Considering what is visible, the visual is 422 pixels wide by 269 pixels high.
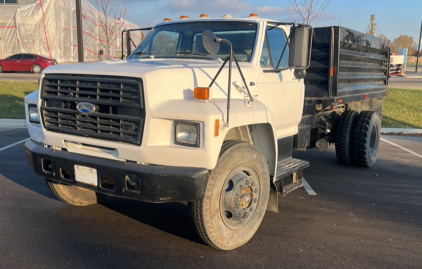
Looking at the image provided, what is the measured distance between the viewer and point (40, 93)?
13.4 ft

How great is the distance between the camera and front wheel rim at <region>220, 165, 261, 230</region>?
152 inches

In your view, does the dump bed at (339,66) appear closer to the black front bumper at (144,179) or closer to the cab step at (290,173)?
the cab step at (290,173)

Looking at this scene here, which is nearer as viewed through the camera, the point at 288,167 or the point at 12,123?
the point at 288,167

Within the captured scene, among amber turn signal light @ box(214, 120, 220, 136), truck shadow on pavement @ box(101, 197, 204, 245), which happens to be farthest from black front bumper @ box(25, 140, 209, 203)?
truck shadow on pavement @ box(101, 197, 204, 245)

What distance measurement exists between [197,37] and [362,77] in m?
3.70

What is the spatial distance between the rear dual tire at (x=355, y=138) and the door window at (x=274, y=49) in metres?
2.61

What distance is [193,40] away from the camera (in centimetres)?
500

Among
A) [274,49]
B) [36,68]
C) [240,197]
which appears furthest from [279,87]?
[36,68]

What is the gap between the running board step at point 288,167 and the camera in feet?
15.1

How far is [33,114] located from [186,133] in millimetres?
1844

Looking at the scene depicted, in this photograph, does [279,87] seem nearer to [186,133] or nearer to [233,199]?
[233,199]

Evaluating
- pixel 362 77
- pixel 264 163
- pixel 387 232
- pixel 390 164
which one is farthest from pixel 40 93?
pixel 390 164

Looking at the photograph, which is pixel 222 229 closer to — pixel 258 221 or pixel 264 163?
pixel 258 221

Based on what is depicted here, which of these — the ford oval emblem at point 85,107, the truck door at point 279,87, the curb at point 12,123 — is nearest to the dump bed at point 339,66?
the truck door at point 279,87
